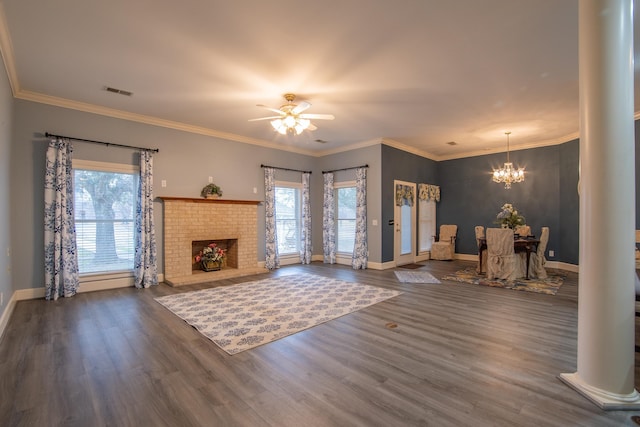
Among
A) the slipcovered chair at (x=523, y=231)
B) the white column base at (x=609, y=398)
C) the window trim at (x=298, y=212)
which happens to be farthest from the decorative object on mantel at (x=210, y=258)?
the slipcovered chair at (x=523, y=231)

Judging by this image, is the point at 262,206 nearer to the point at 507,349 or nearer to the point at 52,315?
the point at 52,315

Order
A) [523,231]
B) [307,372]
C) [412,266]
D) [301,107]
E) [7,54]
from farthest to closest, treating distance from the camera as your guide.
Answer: [412,266]
[523,231]
[301,107]
[7,54]
[307,372]

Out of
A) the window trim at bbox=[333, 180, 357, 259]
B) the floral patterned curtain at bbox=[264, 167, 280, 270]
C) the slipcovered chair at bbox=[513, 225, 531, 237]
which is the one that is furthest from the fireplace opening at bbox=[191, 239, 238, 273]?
the slipcovered chair at bbox=[513, 225, 531, 237]

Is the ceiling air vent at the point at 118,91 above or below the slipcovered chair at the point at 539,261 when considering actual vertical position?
above

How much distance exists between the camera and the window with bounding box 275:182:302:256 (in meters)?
7.54

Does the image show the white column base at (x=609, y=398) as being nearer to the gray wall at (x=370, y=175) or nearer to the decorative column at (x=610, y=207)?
the decorative column at (x=610, y=207)

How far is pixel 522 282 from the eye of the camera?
5.54 metres

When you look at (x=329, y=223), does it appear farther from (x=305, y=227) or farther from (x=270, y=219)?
(x=270, y=219)

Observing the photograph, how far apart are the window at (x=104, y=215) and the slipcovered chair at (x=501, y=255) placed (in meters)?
6.61

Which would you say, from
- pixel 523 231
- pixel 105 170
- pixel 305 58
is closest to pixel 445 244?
pixel 523 231

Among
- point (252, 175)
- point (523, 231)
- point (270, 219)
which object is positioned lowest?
point (523, 231)

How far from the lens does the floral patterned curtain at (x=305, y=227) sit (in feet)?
25.3

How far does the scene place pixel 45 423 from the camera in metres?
1.80

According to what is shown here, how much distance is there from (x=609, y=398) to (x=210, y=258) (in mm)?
5907
